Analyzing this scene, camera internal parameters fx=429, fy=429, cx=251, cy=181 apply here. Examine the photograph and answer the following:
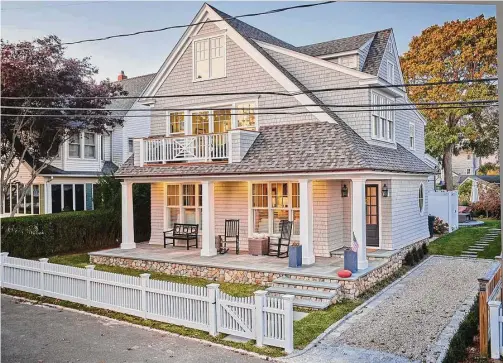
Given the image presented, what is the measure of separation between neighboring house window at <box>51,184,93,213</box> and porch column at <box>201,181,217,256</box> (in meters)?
5.34

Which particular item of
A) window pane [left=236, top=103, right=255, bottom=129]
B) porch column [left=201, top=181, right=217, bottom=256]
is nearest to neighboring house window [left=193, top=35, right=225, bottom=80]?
window pane [left=236, top=103, right=255, bottom=129]

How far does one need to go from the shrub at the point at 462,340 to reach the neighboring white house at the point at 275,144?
231 cm

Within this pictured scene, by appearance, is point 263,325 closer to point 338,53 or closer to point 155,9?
point 155,9

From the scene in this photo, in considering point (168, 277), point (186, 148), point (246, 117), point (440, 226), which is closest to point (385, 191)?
point (246, 117)

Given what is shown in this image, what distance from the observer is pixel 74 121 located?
29.8ft

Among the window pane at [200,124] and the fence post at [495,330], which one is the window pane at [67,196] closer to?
the window pane at [200,124]

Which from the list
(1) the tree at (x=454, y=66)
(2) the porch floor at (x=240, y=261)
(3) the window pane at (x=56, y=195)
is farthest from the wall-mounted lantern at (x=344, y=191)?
(3) the window pane at (x=56, y=195)

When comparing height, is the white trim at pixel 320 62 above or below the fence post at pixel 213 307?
above

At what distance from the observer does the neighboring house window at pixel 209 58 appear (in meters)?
8.12

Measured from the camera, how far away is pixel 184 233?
8625 millimetres

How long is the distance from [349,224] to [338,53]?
10.7ft

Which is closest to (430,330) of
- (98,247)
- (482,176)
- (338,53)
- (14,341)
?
(482,176)

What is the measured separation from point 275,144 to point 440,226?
509cm

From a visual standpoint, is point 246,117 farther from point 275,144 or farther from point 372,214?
point 372,214
